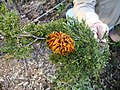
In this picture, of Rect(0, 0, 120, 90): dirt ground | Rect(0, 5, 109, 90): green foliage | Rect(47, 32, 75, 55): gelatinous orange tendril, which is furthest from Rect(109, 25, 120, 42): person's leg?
Rect(47, 32, 75, 55): gelatinous orange tendril

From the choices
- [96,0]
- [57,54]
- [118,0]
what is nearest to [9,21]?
[57,54]

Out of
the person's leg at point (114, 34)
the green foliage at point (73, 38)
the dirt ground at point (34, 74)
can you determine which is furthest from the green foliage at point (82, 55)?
the person's leg at point (114, 34)

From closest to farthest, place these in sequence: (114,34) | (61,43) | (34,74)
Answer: (61,43) → (34,74) → (114,34)

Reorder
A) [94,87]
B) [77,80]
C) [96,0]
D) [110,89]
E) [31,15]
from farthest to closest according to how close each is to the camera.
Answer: [31,15], [110,89], [94,87], [96,0], [77,80]

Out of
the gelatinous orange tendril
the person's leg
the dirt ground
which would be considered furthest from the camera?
the person's leg

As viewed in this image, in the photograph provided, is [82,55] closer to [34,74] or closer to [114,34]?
[34,74]

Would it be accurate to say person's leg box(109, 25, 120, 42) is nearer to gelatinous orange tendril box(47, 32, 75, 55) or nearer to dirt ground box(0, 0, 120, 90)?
dirt ground box(0, 0, 120, 90)

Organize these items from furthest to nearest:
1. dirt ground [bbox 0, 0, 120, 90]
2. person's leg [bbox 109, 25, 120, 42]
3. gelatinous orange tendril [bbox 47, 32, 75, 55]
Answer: person's leg [bbox 109, 25, 120, 42], dirt ground [bbox 0, 0, 120, 90], gelatinous orange tendril [bbox 47, 32, 75, 55]

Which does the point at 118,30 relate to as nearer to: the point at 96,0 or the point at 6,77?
the point at 96,0

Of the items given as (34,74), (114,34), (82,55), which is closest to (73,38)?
(82,55)
